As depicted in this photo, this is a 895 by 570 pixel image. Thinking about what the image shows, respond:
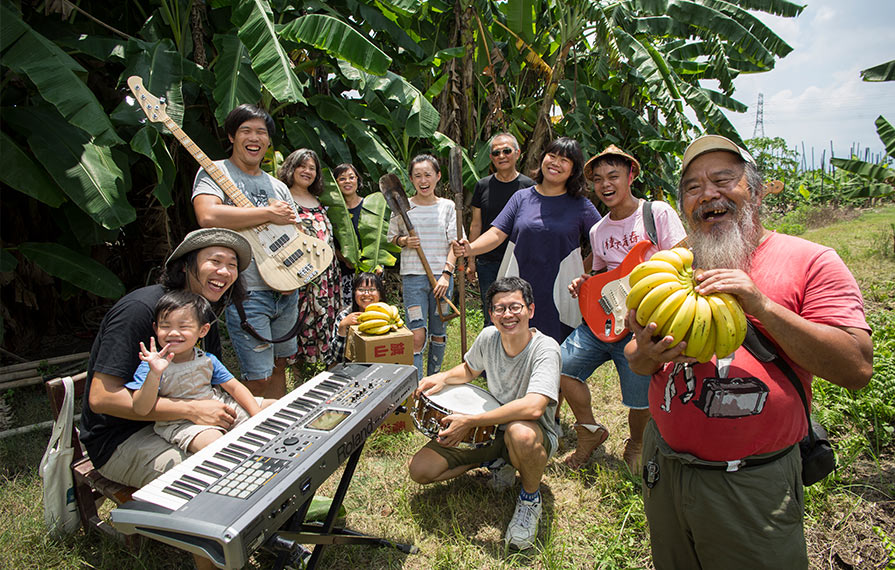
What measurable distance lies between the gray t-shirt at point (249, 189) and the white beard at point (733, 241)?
8.42 ft

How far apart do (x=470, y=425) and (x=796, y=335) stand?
5.34 ft

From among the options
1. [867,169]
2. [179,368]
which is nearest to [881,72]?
[867,169]

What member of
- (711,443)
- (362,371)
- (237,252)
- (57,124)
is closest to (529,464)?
(362,371)

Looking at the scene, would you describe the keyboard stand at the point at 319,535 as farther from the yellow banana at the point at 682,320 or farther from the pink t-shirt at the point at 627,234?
the pink t-shirt at the point at 627,234

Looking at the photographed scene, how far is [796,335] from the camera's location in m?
1.35

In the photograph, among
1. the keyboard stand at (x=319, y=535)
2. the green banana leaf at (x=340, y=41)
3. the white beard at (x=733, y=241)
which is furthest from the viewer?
the green banana leaf at (x=340, y=41)

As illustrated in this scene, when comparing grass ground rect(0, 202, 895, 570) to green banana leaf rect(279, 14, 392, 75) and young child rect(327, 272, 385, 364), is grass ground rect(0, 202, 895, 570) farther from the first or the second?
green banana leaf rect(279, 14, 392, 75)

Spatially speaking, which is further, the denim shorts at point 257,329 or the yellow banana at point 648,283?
the denim shorts at point 257,329

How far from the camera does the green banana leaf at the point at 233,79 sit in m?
4.22

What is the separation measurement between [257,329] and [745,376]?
2.70 metres

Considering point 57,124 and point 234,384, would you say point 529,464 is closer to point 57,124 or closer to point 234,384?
point 234,384

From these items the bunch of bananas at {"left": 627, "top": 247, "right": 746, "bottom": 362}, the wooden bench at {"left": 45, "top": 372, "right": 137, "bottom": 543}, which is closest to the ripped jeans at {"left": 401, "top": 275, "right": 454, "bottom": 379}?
the wooden bench at {"left": 45, "top": 372, "right": 137, "bottom": 543}

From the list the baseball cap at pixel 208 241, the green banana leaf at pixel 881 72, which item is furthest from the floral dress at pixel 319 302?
the green banana leaf at pixel 881 72

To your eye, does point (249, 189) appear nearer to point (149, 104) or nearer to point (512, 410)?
point (149, 104)
